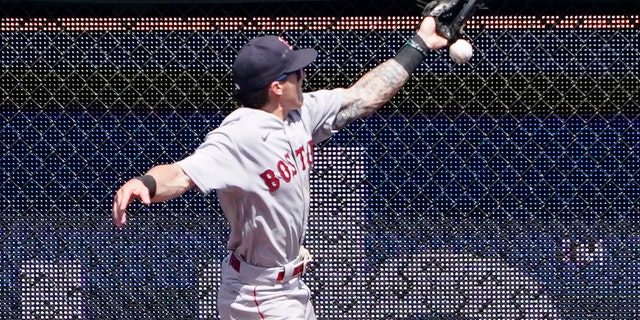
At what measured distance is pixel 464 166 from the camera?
471 centimetres

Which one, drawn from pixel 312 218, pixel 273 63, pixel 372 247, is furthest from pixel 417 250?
pixel 273 63

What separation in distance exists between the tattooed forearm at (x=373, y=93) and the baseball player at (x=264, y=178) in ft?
0.60

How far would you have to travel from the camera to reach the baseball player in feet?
10.8

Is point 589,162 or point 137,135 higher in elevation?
point 589,162

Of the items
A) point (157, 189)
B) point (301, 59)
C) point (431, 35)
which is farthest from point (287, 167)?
point (431, 35)

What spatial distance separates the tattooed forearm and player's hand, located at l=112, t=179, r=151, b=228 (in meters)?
0.97

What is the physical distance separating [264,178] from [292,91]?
33 cm

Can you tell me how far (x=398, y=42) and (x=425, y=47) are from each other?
94cm

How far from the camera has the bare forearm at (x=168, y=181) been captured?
304 cm

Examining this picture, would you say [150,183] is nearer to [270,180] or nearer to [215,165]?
[215,165]

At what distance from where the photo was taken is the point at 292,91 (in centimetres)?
345

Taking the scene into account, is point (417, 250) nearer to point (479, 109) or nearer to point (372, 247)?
point (372, 247)

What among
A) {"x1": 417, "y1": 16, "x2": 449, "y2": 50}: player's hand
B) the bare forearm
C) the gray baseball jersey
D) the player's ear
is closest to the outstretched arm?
{"x1": 417, "y1": 16, "x2": 449, "y2": 50}: player's hand

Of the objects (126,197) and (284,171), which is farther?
(284,171)
